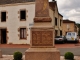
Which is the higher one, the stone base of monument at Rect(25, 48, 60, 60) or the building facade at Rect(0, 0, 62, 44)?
the building facade at Rect(0, 0, 62, 44)

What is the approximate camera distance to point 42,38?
31.7 ft

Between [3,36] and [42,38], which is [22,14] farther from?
[42,38]

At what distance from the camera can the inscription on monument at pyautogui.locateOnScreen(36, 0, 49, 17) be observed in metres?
10.1

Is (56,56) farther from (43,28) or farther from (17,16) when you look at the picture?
(17,16)

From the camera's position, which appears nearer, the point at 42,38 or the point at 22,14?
the point at 42,38

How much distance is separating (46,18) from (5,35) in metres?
21.2

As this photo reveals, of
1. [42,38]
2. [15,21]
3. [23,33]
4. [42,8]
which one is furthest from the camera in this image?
[15,21]

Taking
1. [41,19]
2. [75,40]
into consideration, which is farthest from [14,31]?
[41,19]

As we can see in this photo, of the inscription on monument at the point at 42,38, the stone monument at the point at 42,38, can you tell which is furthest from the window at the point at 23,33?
the inscription on monument at the point at 42,38

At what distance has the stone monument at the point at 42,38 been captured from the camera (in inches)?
365

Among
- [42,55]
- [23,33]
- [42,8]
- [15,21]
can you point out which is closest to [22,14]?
[15,21]

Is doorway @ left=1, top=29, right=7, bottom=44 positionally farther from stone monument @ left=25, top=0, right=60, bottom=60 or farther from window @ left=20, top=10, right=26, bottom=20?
stone monument @ left=25, top=0, right=60, bottom=60

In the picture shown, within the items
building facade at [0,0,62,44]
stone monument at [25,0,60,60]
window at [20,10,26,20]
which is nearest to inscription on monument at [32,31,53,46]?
stone monument at [25,0,60,60]

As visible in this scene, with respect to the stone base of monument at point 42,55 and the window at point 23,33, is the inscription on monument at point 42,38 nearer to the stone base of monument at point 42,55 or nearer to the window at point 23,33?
the stone base of monument at point 42,55
